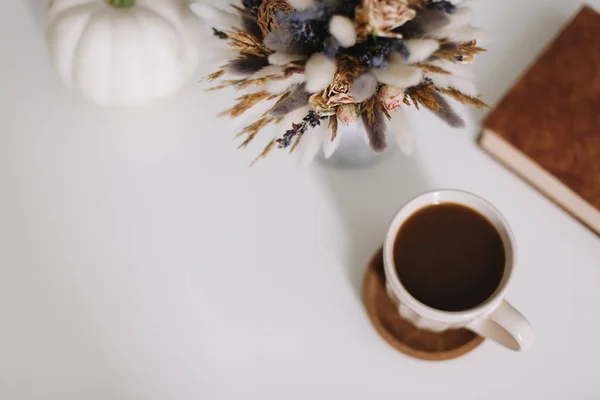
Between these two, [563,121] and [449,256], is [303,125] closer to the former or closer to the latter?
[449,256]

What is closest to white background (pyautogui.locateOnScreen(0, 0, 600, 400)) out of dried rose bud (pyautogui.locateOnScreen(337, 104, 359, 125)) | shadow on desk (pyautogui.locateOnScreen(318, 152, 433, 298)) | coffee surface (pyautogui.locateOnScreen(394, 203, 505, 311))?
shadow on desk (pyautogui.locateOnScreen(318, 152, 433, 298))

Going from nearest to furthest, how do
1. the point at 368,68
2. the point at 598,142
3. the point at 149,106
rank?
1. the point at 368,68
2. the point at 598,142
3. the point at 149,106

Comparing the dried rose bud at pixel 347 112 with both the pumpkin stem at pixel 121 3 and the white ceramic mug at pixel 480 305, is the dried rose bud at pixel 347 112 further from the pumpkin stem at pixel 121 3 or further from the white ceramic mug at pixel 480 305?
the pumpkin stem at pixel 121 3

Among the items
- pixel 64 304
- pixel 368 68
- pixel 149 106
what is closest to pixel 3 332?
pixel 64 304

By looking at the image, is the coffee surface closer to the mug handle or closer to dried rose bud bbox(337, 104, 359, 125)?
the mug handle

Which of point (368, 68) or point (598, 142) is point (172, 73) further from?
point (598, 142)

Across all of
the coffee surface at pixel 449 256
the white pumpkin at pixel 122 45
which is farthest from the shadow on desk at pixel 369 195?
the white pumpkin at pixel 122 45
